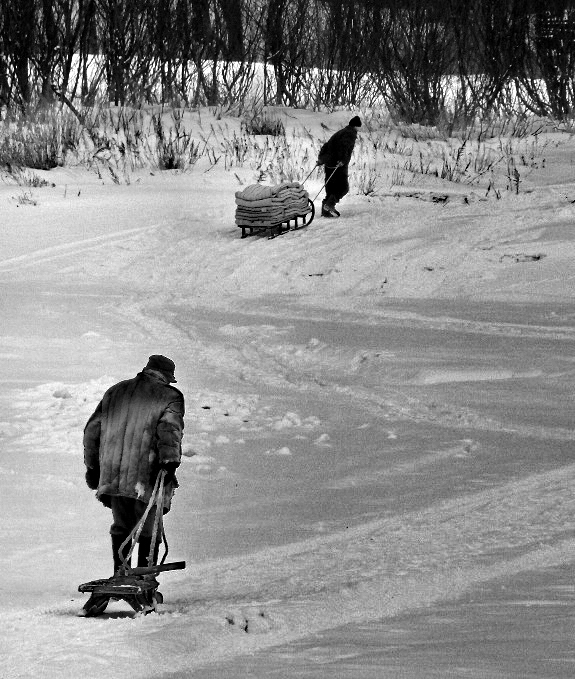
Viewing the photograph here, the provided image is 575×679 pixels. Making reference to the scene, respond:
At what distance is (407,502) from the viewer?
765cm

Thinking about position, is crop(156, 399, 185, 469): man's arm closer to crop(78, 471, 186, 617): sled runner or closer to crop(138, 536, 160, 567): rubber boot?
crop(78, 471, 186, 617): sled runner

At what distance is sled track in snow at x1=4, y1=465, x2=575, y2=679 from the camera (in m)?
5.25

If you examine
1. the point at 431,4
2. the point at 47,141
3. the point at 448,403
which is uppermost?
the point at 431,4

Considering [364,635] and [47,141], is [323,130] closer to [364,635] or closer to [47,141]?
[47,141]

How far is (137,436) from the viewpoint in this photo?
6012mm

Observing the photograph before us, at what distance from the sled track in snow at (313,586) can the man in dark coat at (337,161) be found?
945 cm

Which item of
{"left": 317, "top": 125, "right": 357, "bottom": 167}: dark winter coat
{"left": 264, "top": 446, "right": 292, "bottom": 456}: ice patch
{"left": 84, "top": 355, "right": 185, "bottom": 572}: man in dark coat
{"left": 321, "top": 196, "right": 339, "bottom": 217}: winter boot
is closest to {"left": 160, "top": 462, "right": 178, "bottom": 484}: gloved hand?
{"left": 84, "top": 355, "right": 185, "bottom": 572}: man in dark coat

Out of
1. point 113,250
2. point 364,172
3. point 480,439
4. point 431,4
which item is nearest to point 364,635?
point 480,439

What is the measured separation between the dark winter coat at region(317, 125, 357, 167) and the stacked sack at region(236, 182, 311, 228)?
53 cm

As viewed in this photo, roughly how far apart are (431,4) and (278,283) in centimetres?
1014

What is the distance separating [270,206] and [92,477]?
10848 millimetres

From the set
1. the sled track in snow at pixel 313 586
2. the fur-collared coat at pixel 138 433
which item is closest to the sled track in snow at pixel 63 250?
the sled track in snow at pixel 313 586

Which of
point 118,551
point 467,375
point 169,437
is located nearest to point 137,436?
point 169,437

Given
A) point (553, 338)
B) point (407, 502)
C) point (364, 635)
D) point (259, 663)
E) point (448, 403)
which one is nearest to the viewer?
point (259, 663)
